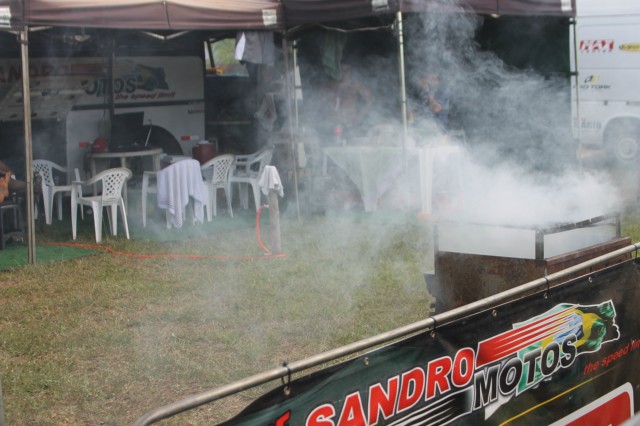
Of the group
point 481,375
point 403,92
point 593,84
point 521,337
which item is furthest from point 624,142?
point 481,375

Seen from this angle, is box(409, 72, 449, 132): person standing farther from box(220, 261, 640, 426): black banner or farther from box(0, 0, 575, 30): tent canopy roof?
box(220, 261, 640, 426): black banner

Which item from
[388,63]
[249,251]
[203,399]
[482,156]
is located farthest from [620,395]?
[388,63]

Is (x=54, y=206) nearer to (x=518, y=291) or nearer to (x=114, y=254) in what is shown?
(x=114, y=254)

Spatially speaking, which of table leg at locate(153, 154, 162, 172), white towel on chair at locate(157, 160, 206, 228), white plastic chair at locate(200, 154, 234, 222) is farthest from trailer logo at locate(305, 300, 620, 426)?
table leg at locate(153, 154, 162, 172)

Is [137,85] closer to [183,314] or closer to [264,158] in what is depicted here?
[264,158]

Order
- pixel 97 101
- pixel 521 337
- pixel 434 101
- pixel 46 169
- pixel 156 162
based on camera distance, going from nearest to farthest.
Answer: pixel 521 337
pixel 46 169
pixel 434 101
pixel 156 162
pixel 97 101

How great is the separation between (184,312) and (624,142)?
1032 centimetres

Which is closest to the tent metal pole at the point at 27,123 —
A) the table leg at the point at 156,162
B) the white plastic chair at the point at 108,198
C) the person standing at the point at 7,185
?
the person standing at the point at 7,185

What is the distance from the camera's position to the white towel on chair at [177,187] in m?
9.66

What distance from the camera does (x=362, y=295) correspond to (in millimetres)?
6520

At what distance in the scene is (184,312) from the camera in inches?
242

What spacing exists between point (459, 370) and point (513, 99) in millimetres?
8898

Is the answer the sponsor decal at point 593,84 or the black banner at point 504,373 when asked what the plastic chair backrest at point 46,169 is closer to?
the black banner at point 504,373

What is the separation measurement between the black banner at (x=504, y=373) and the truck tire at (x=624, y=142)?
10.6 metres
